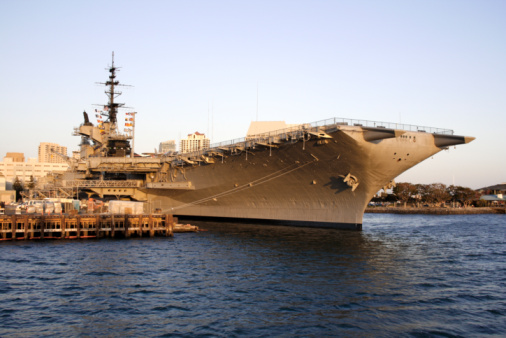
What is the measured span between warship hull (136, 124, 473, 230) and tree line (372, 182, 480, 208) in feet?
169

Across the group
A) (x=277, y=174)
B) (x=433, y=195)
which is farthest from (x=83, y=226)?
(x=433, y=195)

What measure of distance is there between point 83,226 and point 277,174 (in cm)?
1074

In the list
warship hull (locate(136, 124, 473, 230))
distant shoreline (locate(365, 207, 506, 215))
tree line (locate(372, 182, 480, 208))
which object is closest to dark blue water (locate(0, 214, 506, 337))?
warship hull (locate(136, 124, 473, 230))

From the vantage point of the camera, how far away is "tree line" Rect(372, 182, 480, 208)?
7256 cm

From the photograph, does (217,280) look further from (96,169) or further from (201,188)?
(96,169)

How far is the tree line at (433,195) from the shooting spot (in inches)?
2857

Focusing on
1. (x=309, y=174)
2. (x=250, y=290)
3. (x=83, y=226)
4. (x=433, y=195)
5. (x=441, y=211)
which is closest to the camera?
(x=250, y=290)

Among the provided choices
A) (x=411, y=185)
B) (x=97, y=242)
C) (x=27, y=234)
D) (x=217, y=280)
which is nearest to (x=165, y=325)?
(x=217, y=280)

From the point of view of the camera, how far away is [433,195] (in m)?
72.1

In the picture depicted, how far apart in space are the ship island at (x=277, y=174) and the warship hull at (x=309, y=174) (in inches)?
2.2

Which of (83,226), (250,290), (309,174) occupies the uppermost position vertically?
(309,174)

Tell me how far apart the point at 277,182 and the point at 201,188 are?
6738 millimetres

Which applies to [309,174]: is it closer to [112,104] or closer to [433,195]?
[112,104]

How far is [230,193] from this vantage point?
28.3m
